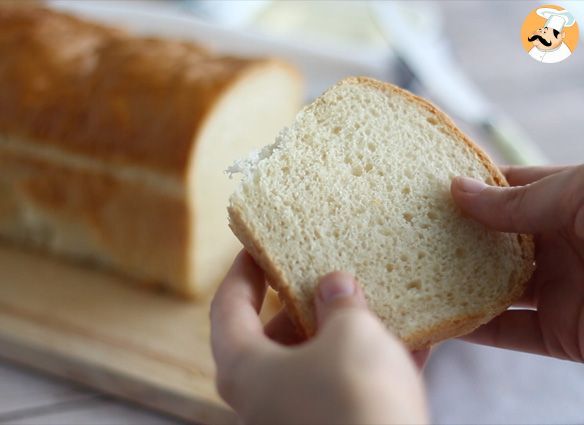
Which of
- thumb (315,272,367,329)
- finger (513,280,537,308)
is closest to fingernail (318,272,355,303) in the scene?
thumb (315,272,367,329)

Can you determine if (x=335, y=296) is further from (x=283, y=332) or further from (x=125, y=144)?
(x=125, y=144)

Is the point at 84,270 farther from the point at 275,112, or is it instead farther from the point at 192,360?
the point at 275,112

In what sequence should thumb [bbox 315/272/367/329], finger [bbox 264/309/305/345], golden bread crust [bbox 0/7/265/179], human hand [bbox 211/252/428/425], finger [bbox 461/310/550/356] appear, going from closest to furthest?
human hand [bbox 211/252/428/425], thumb [bbox 315/272/367/329], finger [bbox 264/309/305/345], finger [bbox 461/310/550/356], golden bread crust [bbox 0/7/265/179]

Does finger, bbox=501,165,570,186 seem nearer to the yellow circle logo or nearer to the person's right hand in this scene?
the person's right hand

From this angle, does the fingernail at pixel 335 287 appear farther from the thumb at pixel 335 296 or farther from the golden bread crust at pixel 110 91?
the golden bread crust at pixel 110 91

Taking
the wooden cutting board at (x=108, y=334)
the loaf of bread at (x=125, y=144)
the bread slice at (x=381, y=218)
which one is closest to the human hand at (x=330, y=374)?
the bread slice at (x=381, y=218)
